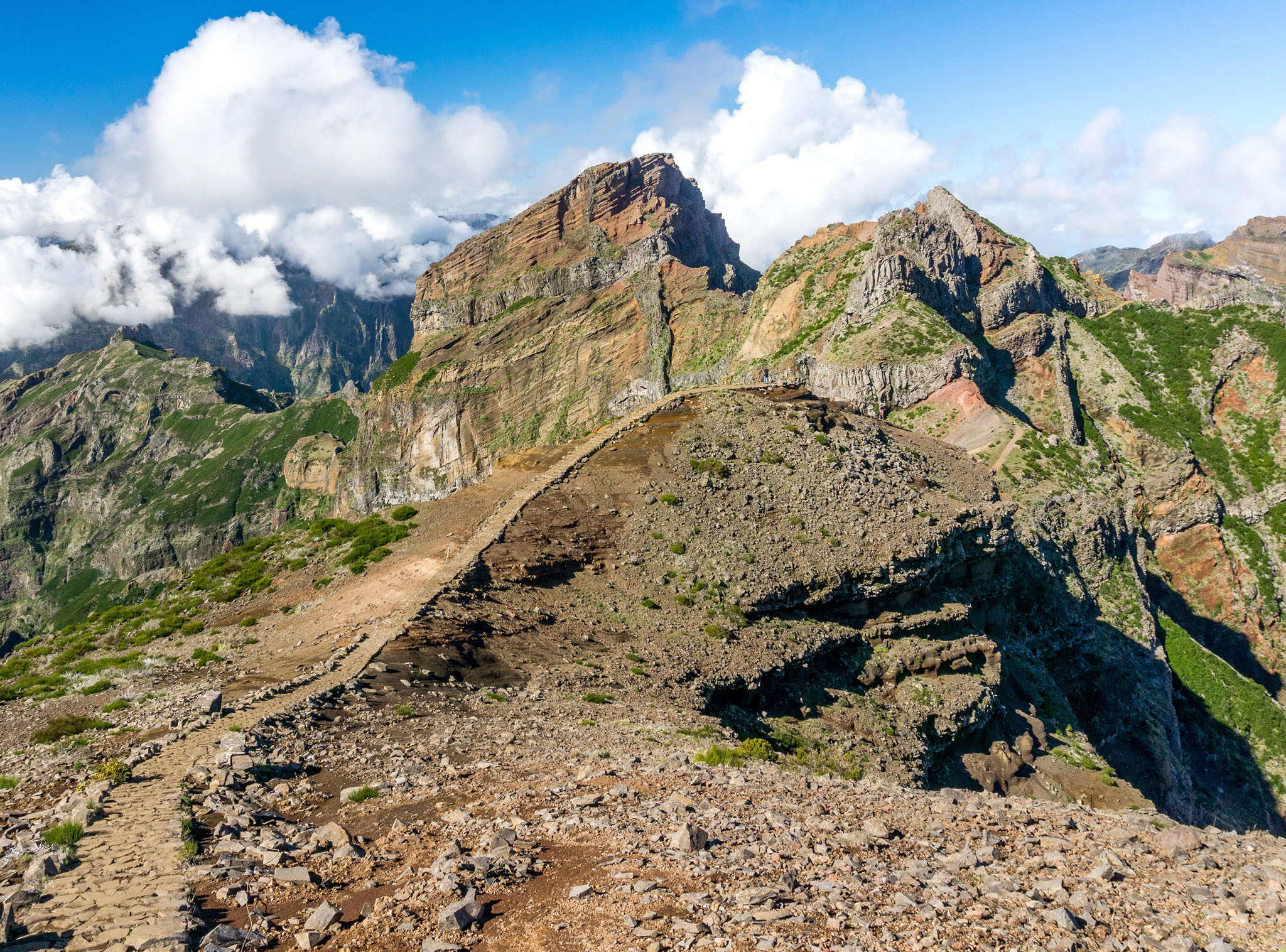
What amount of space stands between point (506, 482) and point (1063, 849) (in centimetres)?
3903

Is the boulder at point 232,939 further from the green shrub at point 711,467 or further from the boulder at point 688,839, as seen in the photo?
the green shrub at point 711,467

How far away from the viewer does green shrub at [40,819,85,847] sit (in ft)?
46.2

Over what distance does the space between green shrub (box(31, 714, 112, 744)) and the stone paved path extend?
472cm

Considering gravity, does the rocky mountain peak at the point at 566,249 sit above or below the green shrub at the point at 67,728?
above

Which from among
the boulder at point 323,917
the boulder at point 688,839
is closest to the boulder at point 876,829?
the boulder at point 688,839

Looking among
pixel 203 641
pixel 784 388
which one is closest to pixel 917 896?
pixel 203 641

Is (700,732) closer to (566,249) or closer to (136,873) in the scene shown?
(136,873)

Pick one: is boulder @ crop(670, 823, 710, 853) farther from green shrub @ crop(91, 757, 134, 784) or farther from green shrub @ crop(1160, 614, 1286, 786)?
green shrub @ crop(1160, 614, 1286, 786)

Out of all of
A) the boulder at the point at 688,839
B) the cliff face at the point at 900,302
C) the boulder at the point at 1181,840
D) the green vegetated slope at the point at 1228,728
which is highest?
the cliff face at the point at 900,302

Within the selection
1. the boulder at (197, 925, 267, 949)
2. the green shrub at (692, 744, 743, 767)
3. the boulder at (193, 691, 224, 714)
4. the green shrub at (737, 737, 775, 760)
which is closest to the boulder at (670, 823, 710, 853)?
the boulder at (197, 925, 267, 949)

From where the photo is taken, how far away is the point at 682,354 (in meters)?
150

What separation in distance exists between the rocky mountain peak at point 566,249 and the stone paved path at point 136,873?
164 meters

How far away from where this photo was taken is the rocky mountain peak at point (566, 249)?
583ft

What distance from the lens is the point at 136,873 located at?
42.4 feet
